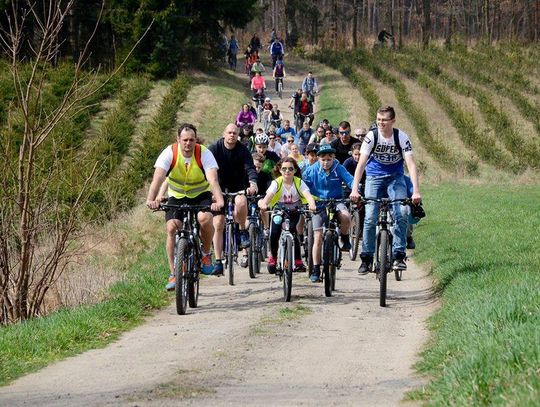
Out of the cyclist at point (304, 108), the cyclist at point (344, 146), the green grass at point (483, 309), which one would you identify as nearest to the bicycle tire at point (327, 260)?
the green grass at point (483, 309)

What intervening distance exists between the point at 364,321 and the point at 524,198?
15.9 m

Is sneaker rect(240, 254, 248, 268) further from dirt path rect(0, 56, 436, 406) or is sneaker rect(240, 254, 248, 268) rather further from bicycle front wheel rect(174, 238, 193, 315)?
bicycle front wheel rect(174, 238, 193, 315)

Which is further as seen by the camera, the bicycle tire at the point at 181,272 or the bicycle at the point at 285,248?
the bicycle at the point at 285,248

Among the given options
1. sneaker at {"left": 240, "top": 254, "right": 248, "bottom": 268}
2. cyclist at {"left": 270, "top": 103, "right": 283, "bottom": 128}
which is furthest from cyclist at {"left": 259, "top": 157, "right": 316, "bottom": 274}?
cyclist at {"left": 270, "top": 103, "right": 283, "bottom": 128}

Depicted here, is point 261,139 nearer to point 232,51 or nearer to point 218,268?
point 218,268

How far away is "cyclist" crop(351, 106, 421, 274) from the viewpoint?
39.7ft

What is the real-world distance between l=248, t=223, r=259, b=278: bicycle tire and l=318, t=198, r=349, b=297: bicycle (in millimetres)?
1889

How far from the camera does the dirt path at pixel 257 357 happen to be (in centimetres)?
696

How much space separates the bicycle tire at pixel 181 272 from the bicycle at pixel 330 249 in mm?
1869

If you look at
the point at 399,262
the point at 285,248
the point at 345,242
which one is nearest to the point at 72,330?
the point at 285,248

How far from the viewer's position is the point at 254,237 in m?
14.8

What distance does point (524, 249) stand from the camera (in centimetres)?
1473

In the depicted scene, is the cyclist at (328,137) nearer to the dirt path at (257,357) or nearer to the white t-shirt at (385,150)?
the dirt path at (257,357)

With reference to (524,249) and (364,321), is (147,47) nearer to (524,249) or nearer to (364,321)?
(524,249)
